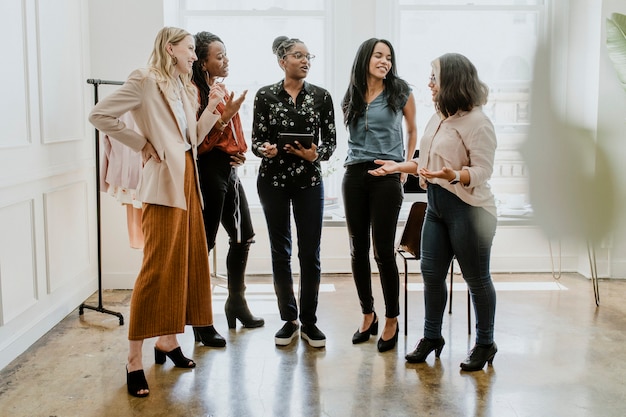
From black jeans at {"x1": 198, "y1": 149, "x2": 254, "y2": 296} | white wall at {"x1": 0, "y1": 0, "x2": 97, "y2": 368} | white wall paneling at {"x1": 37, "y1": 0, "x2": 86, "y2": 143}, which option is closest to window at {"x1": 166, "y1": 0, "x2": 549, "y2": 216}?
white wall paneling at {"x1": 37, "y1": 0, "x2": 86, "y2": 143}

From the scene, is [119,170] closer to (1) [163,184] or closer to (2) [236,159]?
(2) [236,159]

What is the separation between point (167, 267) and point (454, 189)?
52.8 inches

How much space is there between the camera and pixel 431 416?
2.92 metres

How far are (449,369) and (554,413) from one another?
628 mm

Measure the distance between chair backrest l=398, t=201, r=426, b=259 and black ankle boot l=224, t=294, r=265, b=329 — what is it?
100 cm

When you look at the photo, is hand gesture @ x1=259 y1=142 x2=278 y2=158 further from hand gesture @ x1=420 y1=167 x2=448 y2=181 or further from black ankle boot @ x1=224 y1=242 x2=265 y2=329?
hand gesture @ x1=420 y1=167 x2=448 y2=181

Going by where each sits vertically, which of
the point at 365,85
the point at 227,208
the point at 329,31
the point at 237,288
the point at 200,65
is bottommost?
the point at 237,288

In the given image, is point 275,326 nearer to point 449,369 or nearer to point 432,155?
point 449,369

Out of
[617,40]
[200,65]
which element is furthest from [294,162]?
[617,40]

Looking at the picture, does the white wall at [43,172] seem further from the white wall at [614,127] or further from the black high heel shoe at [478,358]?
the white wall at [614,127]

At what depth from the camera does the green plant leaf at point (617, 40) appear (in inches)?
16.1

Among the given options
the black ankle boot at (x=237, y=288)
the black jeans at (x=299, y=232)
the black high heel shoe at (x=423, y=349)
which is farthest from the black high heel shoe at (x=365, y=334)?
the black ankle boot at (x=237, y=288)

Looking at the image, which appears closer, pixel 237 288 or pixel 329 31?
pixel 237 288

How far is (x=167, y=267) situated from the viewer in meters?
3.10
